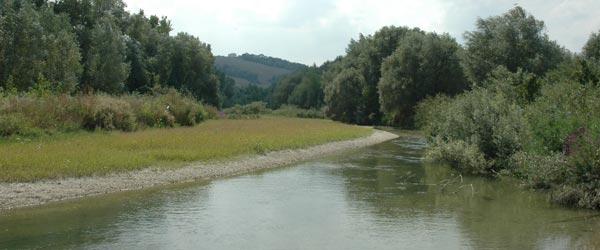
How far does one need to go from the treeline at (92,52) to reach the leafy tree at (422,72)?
33.5m

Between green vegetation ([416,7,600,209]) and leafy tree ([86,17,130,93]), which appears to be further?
leafy tree ([86,17,130,93])

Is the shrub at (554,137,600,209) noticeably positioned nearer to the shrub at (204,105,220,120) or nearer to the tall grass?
the tall grass

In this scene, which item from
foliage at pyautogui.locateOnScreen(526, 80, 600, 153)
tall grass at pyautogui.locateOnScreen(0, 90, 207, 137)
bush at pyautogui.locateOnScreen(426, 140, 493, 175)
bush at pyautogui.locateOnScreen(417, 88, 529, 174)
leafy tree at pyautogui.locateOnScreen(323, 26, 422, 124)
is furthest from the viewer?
leafy tree at pyautogui.locateOnScreen(323, 26, 422, 124)

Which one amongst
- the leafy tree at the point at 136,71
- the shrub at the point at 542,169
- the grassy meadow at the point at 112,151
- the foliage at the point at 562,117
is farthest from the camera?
the leafy tree at the point at 136,71

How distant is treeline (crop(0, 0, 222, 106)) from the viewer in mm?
52219

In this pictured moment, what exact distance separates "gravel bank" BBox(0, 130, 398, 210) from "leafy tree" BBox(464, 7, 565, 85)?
103 feet

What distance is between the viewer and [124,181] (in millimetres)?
24734

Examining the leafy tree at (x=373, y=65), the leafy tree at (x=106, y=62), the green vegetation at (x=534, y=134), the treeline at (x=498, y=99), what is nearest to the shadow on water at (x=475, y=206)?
the green vegetation at (x=534, y=134)

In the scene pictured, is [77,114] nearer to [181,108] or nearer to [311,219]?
[181,108]

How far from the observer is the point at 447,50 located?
257 feet

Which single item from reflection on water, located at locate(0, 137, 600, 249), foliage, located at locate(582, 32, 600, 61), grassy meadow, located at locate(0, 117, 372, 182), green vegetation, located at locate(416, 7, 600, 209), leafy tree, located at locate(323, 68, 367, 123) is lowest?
reflection on water, located at locate(0, 137, 600, 249)

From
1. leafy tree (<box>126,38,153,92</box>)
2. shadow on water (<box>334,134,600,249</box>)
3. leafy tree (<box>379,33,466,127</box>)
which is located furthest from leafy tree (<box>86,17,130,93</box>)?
shadow on water (<box>334,134,600,249</box>)

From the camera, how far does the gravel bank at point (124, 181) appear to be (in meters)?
20.4

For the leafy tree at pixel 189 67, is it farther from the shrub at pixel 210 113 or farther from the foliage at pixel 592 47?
the foliage at pixel 592 47
